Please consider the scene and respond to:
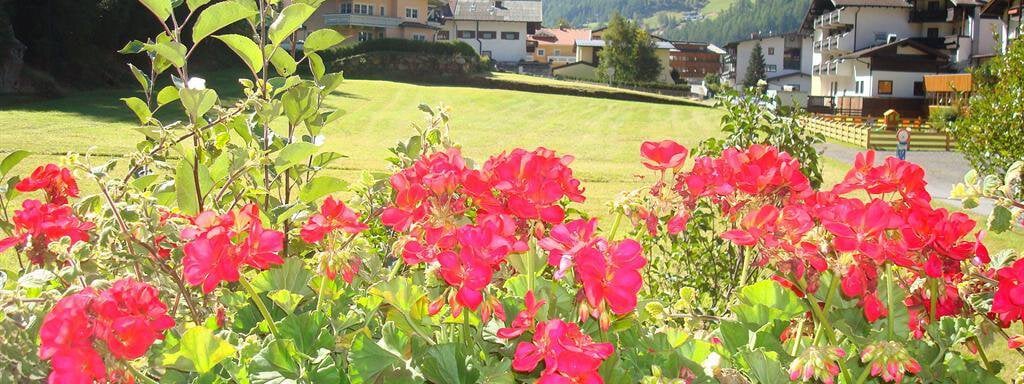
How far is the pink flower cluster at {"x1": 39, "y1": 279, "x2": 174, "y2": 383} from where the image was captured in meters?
1.04

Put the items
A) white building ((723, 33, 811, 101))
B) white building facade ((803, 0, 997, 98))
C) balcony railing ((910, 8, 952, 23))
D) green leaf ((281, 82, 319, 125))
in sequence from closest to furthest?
1. green leaf ((281, 82, 319, 125))
2. white building facade ((803, 0, 997, 98))
3. balcony railing ((910, 8, 952, 23))
4. white building ((723, 33, 811, 101))

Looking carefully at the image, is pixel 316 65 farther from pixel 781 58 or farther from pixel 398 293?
pixel 781 58

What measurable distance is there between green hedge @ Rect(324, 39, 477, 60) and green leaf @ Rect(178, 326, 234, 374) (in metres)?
52.2

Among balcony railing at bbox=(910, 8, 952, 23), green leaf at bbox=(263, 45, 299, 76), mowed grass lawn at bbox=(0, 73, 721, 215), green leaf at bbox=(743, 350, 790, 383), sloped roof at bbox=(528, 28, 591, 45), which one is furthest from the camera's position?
sloped roof at bbox=(528, 28, 591, 45)

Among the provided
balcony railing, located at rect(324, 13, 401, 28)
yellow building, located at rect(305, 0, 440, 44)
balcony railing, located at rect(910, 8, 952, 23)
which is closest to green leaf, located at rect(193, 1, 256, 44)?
balcony railing, located at rect(910, 8, 952, 23)

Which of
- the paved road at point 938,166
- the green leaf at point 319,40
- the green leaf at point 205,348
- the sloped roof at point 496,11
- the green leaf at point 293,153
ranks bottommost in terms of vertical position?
the paved road at point 938,166

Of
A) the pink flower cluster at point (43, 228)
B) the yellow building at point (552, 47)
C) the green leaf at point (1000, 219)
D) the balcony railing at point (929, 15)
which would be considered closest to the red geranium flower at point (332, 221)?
the pink flower cluster at point (43, 228)

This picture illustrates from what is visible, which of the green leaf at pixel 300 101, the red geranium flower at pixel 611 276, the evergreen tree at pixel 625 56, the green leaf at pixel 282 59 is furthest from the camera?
the evergreen tree at pixel 625 56

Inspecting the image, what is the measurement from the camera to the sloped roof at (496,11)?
77688 millimetres

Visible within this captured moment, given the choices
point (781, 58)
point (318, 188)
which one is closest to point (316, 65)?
point (318, 188)

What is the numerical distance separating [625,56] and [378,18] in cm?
1940

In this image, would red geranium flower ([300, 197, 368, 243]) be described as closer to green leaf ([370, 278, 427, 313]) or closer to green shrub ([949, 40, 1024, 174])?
green leaf ([370, 278, 427, 313])

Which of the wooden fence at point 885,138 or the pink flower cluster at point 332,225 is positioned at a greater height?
the pink flower cluster at point 332,225

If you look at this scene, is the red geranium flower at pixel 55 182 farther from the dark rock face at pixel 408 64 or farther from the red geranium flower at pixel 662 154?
the dark rock face at pixel 408 64
